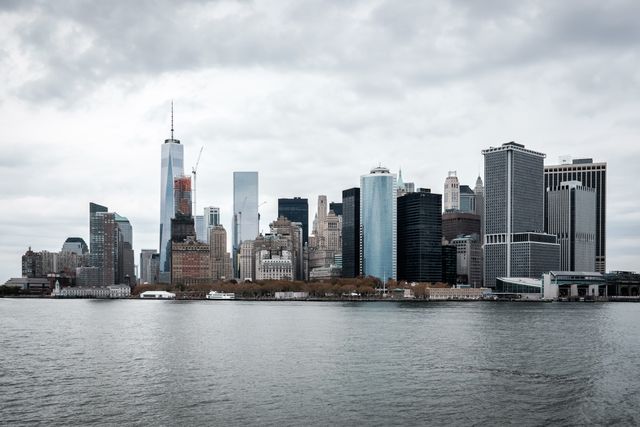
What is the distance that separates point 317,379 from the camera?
212ft

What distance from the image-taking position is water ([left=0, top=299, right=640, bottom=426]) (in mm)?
50594

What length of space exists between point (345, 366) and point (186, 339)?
3602cm

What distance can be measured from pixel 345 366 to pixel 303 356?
9.41 m

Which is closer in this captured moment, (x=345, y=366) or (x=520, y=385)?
(x=520, y=385)

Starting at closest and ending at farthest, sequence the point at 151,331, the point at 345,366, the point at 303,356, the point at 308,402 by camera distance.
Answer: the point at 308,402 → the point at 345,366 → the point at 303,356 → the point at 151,331

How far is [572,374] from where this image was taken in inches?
2699

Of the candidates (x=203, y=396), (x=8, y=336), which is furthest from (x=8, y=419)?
(x=8, y=336)

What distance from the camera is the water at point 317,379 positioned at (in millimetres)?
50594

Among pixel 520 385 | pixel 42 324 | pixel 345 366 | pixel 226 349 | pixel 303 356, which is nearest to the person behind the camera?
pixel 520 385

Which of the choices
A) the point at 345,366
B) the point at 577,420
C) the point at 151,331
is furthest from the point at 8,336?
the point at 577,420

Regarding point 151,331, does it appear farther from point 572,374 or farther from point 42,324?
point 572,374

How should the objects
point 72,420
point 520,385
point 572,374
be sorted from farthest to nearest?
1. point 572,374
2. point 520,385
3. point 72,420

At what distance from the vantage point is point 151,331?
117 m

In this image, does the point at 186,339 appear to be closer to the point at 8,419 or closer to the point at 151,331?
the point at 151,331
